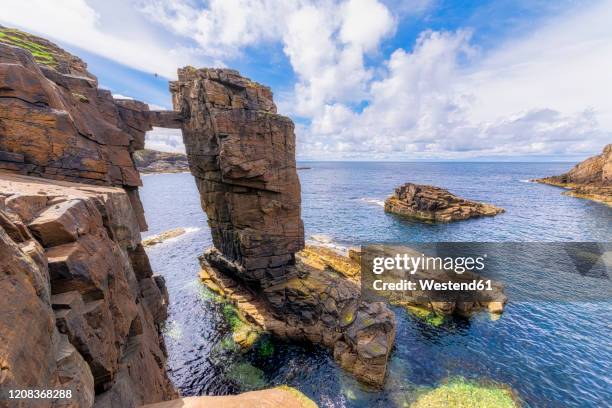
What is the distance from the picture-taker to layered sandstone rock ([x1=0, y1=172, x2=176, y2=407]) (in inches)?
253

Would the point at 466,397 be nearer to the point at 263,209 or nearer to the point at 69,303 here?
the point at 263,209

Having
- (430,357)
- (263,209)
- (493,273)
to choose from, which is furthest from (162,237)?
(493,273)

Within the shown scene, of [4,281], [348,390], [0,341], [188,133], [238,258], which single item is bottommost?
[348,390]

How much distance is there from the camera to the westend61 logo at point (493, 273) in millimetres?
36156

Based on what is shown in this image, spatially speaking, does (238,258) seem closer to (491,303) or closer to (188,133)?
(188,133)

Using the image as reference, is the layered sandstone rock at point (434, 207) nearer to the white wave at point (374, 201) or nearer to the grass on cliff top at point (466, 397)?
the white wave at point (374, 201)

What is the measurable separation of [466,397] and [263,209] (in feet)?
87.8

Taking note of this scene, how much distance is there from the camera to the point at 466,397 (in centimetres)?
2230

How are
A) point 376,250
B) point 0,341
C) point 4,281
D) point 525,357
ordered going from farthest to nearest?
point 376,250, point 525,357, point 4,281, point 0,341

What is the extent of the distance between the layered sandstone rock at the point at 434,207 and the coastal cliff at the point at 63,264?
7357cm

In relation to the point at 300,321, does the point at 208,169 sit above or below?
above

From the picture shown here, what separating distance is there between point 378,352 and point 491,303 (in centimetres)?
2011

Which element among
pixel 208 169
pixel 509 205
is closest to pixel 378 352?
pixel 208 169

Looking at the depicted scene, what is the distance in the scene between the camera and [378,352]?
24.3 meters
